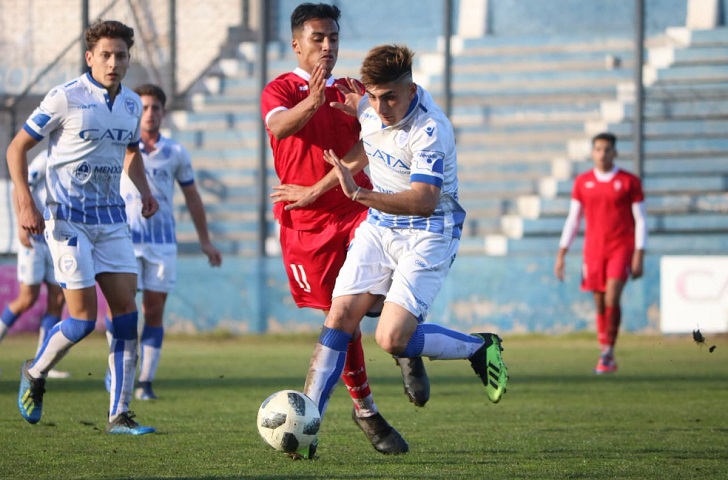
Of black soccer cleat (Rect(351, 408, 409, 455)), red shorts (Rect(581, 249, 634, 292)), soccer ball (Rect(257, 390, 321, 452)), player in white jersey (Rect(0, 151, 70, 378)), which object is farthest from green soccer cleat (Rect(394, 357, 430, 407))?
red shorts (Rect(581, 249, 634, 292))

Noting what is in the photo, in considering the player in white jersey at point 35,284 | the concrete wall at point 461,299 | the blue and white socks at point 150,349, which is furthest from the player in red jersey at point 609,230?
the player in white jersey at point 35,284

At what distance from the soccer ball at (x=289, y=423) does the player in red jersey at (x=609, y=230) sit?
703 centimetres

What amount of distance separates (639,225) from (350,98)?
22.2 ft

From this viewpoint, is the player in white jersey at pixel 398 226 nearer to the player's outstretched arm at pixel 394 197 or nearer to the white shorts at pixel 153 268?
the player's outstretched arm at pixel 394 197

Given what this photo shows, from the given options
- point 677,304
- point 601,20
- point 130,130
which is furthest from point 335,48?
point 601,20

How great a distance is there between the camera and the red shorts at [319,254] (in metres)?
6.80

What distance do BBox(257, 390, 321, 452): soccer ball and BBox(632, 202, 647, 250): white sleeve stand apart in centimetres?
732

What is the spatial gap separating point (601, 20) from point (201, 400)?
550 inches

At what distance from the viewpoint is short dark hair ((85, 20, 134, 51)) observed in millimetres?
7203

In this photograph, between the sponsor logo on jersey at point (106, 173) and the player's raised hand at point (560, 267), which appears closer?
the sponsor logo on jersey at point (106, 173)

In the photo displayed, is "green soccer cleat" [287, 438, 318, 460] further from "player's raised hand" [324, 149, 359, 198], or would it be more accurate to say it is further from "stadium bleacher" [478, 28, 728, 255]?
"stadium bleacher" [478, 28, 728, 255]

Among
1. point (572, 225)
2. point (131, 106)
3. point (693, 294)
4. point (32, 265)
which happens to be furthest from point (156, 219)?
point (693, 294)

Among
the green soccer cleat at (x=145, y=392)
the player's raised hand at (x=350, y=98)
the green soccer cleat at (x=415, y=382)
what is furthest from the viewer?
the green soccer cleat at (x=145, y=392)

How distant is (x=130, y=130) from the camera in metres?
7.49
